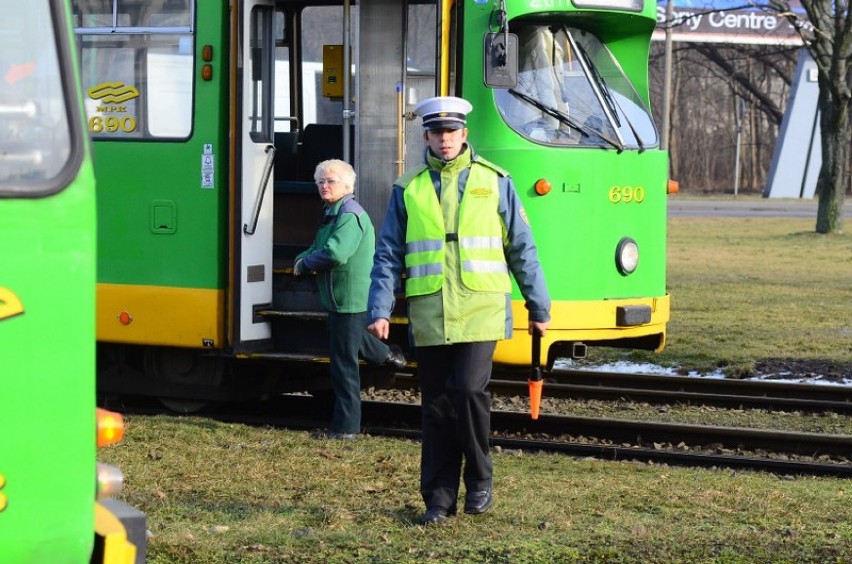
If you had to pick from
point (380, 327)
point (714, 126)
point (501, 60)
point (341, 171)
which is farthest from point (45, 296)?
point (714, 126)

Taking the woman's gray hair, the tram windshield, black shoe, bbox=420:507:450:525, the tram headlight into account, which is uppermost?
the tram windshield

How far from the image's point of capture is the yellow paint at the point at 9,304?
11.6 feet

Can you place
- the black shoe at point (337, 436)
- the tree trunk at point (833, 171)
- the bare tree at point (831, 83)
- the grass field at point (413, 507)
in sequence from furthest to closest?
the tree trunk at point (833, 171), the bare tree at point (831, 83), the black shoe at point (337, 436), the grass field at point (413, 507)

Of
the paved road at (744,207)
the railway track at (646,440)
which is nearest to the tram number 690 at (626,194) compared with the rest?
the railway track at (646,440)

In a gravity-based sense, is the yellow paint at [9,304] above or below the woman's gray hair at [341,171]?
below

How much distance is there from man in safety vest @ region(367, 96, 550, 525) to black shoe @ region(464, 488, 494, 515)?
4.7 inches

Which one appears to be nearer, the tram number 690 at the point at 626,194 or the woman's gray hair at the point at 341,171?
the woman's gray hair at the point at 341,171

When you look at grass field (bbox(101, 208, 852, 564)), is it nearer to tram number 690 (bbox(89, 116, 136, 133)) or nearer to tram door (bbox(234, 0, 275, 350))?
tram door (bbox(234, 0, 275, 350))

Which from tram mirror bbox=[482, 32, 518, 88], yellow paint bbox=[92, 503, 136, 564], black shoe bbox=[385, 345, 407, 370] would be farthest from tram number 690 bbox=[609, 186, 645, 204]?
yellow paint bbox=[92, 503, 136, 564]

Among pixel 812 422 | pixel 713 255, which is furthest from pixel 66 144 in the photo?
pixel 713 255

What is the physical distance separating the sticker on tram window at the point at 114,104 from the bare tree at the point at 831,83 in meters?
17.0

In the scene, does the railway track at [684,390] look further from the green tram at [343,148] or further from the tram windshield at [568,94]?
the tram windshield at [568,94]

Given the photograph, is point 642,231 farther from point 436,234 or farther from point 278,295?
point 436,234

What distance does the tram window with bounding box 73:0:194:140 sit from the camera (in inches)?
366
